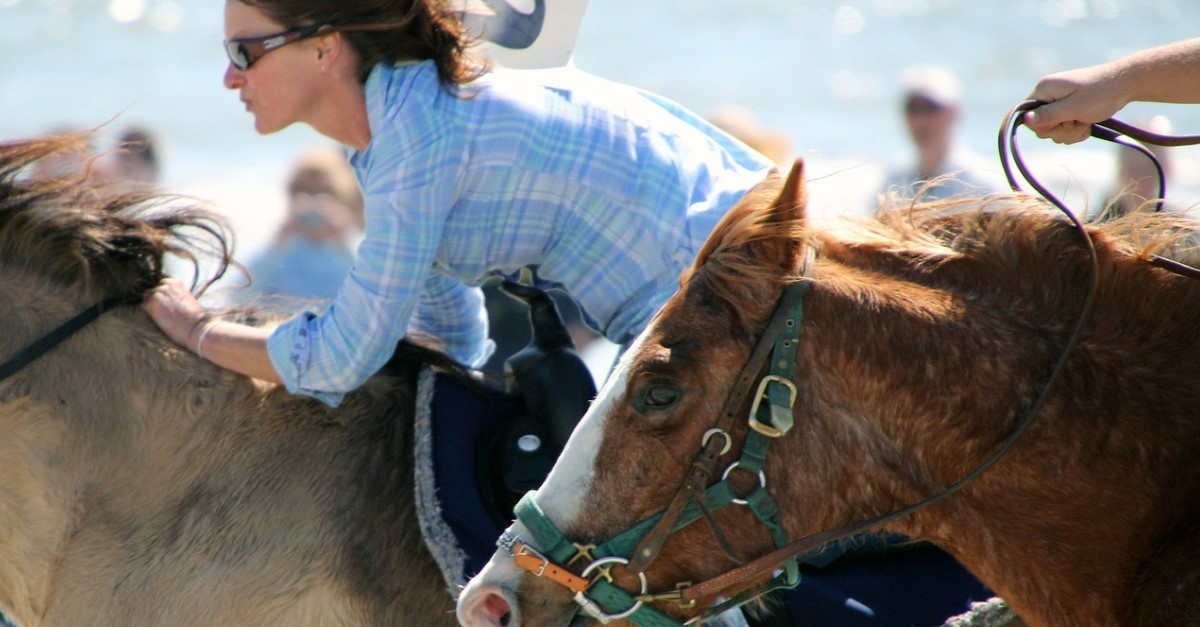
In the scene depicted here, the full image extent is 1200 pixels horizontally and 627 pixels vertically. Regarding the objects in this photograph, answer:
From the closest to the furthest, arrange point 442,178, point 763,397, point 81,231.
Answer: point 763,397, point 442,178, point 81,231

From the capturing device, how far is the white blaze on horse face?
6.47 feet

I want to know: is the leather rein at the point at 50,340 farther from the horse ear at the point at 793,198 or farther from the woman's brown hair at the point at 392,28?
the horse ear at the point at 793,198

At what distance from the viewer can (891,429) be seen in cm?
193

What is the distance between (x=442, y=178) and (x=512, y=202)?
0.20 meters

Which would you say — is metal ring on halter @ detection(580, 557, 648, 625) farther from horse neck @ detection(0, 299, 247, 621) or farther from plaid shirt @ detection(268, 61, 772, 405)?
horse neck @ detection(0, 299, 247, 621)

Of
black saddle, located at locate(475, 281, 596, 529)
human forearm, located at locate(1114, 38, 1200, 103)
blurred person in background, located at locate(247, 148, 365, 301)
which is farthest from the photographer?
blurred person in background, located at locate(247, 148, 365, 301)

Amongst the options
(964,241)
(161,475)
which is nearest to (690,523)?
(964,241)

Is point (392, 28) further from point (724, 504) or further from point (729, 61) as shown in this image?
point (729, 61)

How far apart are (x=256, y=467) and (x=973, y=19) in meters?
12.6

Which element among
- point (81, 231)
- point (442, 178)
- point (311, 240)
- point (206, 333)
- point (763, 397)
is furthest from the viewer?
point (311, 240)

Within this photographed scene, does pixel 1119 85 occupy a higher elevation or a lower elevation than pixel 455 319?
higher

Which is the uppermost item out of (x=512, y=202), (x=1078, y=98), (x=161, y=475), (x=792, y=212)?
(x=1078, y=98)

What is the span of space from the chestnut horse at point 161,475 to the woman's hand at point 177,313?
3 cm

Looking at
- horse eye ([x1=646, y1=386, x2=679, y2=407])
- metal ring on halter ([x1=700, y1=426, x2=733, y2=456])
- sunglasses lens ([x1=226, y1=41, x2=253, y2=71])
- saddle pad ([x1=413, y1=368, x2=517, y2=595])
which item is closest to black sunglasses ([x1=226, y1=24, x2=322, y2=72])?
sunglasses lens ([x1=226, y1=41, x2=253, y2=71])
